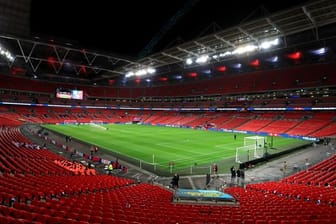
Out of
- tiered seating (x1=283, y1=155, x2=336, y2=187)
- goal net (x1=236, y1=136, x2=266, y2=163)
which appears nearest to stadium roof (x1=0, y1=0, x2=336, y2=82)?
goal net (x1=236, y1=136, x2=266, y2=163)

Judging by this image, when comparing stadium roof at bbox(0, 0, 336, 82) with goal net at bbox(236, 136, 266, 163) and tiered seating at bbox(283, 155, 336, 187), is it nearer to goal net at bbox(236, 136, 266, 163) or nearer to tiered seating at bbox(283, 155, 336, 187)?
goal net at bbox(236, 136, 266, 163)

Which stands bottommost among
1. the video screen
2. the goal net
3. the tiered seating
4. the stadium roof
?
the tiered seating

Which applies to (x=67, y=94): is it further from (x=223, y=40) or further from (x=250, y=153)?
(x=250, y=153)

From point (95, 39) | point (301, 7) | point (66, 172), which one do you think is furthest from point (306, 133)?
point (95, 39)

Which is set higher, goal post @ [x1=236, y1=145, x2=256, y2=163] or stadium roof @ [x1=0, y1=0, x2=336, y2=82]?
stadium roof @ [x1=0, y1=0, x2=336, y2=82]

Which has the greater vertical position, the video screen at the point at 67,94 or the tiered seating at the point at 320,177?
the video screen at the point at 67,94

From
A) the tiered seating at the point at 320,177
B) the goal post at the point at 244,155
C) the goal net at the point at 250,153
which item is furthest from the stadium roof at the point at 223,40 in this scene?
the tiered seating at the point at 320,177

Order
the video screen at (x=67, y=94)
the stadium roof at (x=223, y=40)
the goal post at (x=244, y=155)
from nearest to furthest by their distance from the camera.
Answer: the goal post at (x=244, y=155) < the stadium roof at (x=223, y=40) < the video screen at (x=67, y=94)

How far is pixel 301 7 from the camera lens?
27.5m

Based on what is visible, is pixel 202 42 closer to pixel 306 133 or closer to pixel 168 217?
pixel 306 133

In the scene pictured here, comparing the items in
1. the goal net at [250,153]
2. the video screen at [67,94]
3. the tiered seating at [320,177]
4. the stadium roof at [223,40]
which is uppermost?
the stadium roof at [223,40]

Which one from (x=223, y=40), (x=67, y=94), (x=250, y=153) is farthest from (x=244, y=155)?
(x=67, y=94)

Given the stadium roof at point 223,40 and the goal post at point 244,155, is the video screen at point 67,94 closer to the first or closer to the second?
the stadium roof at point 223,40

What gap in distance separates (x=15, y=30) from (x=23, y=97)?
27954mm
